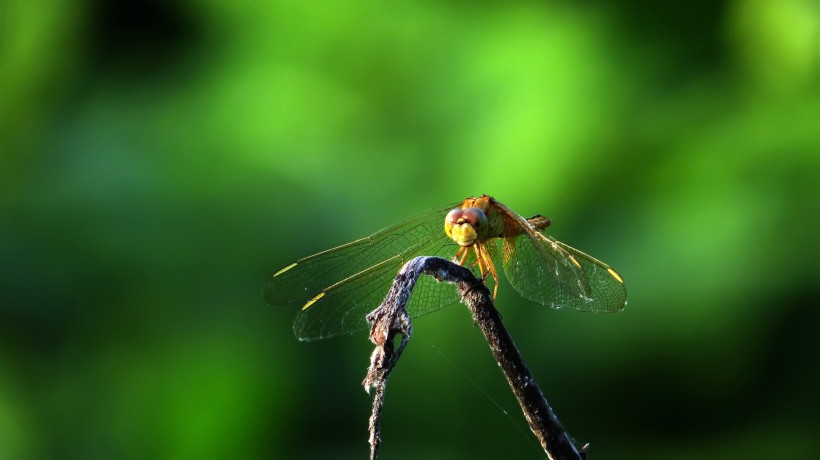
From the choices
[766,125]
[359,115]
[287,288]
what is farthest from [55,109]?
[766,125]

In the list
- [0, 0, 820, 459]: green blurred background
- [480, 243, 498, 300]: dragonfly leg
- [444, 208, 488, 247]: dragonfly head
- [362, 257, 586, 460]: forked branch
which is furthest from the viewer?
[0, 0, 820, 459]: green blurred background

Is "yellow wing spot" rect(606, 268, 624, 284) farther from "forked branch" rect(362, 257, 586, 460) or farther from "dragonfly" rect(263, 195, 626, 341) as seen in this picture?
"forked branch" rect(362, 257, 586, 460)

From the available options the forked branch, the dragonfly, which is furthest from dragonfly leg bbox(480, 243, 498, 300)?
the forked branch

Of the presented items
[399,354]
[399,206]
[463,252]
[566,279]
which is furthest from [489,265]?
[399,206]

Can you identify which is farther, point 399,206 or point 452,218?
point 399,206

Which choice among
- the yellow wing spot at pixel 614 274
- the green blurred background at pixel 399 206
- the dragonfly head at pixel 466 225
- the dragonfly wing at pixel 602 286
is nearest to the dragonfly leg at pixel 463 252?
the dragonfly head at pixel 466 225

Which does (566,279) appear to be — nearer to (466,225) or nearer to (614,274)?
(614,274)

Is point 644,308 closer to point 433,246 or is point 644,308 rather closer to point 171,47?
point 433,246

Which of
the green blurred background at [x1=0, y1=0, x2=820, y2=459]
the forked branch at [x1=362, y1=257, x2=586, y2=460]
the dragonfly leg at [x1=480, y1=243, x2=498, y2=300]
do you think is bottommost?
the forked branch at [x1=362, y1=257, x2=586, y2=460]
